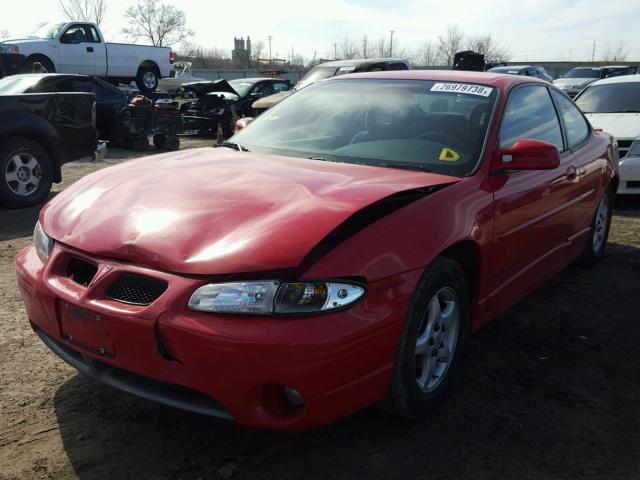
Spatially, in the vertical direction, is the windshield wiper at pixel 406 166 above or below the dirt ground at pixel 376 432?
above

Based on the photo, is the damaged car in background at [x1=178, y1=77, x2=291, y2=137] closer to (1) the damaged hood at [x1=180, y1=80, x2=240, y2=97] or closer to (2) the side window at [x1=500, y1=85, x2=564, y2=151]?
(1) the damaged hood at [x1=180, y1=80, x2=240, y2=97]

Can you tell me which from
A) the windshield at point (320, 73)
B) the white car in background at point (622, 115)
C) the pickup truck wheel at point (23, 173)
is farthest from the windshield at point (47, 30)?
the white car in background at point (622, 115)

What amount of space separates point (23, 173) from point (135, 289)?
573 cm

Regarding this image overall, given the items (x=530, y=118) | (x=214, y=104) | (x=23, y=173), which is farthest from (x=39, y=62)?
(x=530, y=118)

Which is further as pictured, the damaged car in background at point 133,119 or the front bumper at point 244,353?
the damaged car in background at point 133,119

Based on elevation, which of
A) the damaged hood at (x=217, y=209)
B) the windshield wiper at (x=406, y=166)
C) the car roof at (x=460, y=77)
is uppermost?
the car roof at (x=460, y=77)

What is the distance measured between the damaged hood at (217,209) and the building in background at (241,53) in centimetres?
7191

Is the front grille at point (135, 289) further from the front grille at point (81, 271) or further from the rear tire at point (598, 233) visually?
the rear tire at point (598, 233)

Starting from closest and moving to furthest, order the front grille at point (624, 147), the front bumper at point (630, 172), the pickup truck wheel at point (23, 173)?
the pickup truck wheel at point (23, 173) → the front bumper at point (630, 172) → the front grille at point (624, 147)

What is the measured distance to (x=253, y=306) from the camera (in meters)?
2.13

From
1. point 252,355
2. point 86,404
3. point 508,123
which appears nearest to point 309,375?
point 252,355

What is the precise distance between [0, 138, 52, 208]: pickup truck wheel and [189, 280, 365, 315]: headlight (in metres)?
5.80

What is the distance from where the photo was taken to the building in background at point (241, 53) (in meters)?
75.3

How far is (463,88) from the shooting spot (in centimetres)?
360
